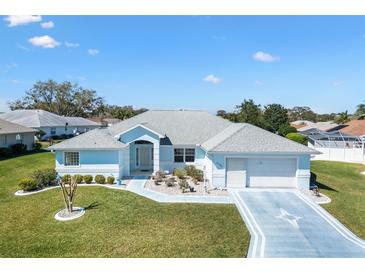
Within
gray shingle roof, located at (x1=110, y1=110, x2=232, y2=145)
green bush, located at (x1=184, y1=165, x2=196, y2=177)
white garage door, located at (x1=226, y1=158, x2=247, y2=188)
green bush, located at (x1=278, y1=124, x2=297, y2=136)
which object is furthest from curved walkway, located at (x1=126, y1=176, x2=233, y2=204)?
green bush, located at (x1=278, y1=124, x2=297, y2=136)

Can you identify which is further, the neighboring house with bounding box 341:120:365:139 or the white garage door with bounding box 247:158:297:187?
the neighboring house with bounding box 341:120:365:139

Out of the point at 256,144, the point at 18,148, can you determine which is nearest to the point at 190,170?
the point at 256,144

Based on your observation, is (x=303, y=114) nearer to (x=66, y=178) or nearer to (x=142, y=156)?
(x=142, y=156)

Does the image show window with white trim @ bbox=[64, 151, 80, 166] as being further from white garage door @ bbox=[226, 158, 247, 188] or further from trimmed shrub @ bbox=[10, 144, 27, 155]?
trimmed shrub @ bbox=[10, 144, 27, 155]

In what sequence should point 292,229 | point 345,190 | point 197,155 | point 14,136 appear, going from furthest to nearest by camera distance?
point 14,136 → point 197,155 → point 345,190 → point 292,229

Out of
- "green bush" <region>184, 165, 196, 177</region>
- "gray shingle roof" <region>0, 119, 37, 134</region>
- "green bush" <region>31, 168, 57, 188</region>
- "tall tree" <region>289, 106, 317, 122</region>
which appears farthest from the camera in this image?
"tall tree" <region>289, 106, 317, 122</region>

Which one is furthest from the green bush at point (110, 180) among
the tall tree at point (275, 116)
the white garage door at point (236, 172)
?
the tall tree at point (275, 116)

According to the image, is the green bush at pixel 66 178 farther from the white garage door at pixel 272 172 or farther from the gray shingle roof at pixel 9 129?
the gray shingle roof at pixel 9 129
